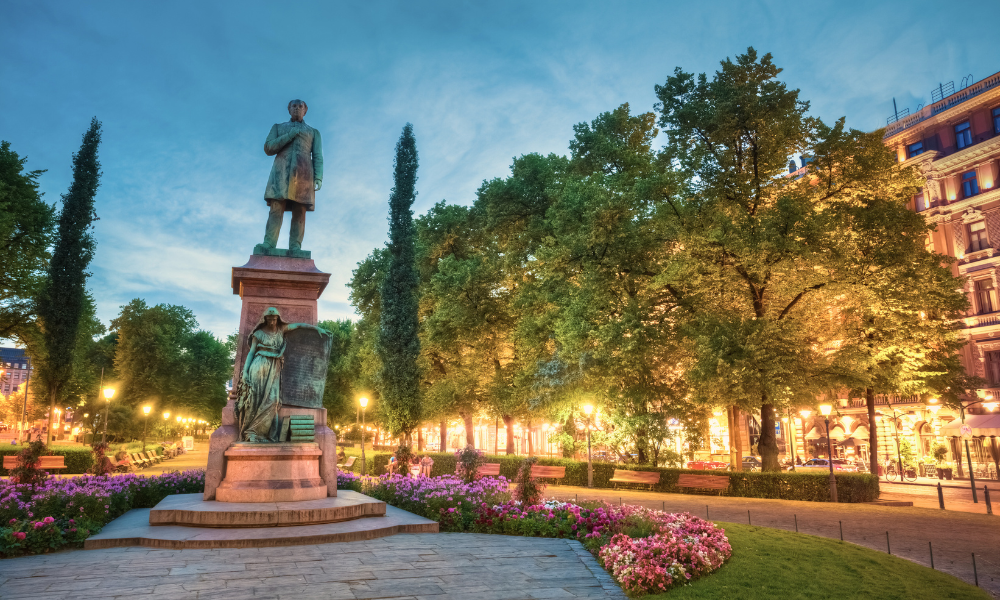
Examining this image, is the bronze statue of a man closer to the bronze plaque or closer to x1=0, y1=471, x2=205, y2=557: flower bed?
the bronze plaque

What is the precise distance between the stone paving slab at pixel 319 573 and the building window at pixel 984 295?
39.3 m

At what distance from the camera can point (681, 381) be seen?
26203mm

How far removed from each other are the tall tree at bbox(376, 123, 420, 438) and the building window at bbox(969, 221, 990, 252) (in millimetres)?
33944

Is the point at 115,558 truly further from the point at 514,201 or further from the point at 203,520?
the point at 514,201

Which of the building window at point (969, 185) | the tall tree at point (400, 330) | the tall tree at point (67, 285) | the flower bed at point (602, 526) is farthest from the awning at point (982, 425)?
the tall tree at point (67, 285)

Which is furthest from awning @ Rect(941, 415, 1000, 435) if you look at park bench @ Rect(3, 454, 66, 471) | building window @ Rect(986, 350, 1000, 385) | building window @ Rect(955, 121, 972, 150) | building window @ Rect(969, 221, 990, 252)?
park bench @ Rect(3, 454, 66, 471)

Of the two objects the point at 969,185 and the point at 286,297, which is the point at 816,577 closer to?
the point at 286,297

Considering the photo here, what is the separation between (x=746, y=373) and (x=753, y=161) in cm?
837

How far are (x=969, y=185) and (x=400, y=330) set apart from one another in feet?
118

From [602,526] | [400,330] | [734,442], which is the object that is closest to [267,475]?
[602,526]

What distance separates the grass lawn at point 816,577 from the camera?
7.70m

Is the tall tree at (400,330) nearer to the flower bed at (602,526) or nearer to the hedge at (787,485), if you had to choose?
the hedge at (787,485)

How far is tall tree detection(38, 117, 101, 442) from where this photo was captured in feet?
108

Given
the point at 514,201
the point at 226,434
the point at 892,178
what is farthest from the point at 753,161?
the point at 226,434
